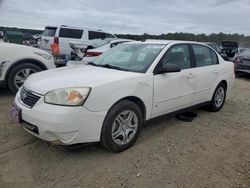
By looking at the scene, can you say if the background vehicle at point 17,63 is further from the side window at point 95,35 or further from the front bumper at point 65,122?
the side window at point 95,35

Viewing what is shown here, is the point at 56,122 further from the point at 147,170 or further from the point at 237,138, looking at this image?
the point at 237,138

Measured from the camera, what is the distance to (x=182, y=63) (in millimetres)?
4859

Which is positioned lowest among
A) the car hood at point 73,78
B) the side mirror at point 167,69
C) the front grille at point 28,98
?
the front grille at point 28,98

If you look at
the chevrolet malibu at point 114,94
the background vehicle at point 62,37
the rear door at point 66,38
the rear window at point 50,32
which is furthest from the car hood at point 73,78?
Answer: the rear window at point 50,32

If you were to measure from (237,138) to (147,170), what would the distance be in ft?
6.56

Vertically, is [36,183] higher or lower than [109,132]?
lower

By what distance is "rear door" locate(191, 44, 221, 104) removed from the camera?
5.16 meters

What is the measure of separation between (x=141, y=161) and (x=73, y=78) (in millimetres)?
1398

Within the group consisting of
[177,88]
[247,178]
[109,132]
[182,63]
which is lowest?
[247,178]

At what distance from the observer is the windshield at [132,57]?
14.0 feet

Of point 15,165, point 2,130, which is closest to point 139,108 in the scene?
point 15,165

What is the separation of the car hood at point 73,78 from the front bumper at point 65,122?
0.86 ft

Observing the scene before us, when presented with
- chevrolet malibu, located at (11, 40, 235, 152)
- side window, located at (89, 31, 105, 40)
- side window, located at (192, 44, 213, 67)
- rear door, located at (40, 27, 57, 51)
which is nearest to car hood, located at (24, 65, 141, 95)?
chevrolet malibu, located at (11, 40, 235, 152)

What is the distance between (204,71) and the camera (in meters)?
5.29
